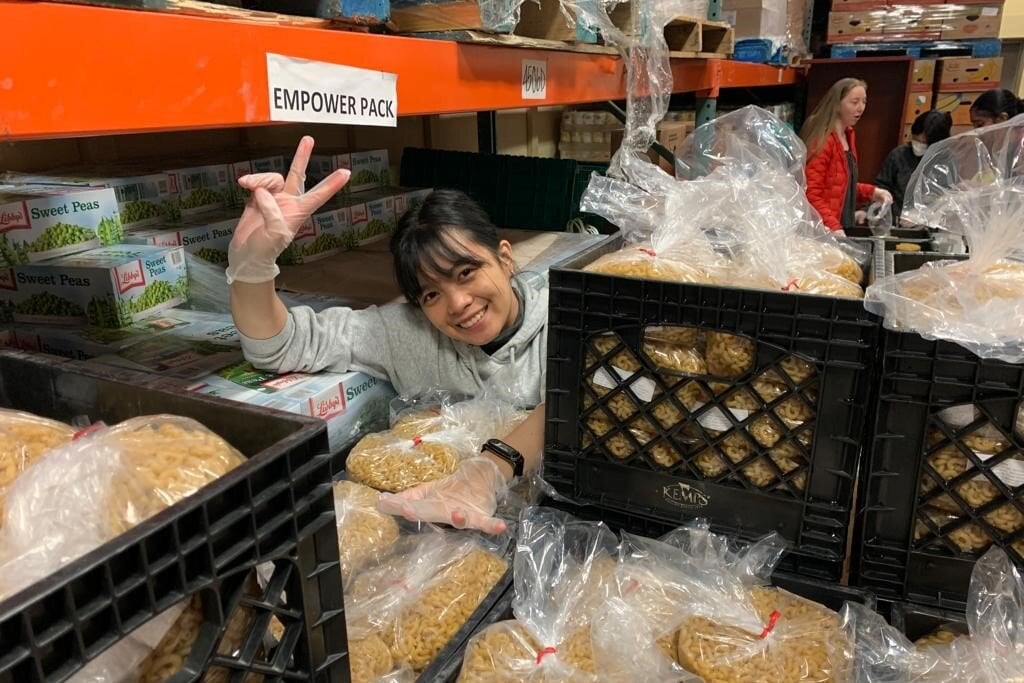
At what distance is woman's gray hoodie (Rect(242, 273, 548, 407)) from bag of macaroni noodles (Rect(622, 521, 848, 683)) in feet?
1.81

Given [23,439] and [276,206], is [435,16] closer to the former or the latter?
[276,206]

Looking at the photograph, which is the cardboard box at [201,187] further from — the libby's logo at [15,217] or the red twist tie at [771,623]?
the red twist tie at [771,623]

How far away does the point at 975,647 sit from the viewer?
76 centimetres

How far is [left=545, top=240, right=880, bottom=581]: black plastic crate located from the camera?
78cm

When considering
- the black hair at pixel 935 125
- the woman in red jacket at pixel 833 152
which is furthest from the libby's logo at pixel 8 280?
the black hair at pixel 935 125

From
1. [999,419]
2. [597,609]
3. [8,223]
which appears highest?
[8,223]

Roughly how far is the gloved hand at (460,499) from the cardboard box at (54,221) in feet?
2.83

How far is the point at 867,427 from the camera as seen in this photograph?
0.84 metres

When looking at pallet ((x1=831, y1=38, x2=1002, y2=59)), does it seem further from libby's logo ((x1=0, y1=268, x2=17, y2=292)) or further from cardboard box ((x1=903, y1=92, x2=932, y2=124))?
libby's logo ((x1=0, y1=268, x2=17, y2=292))

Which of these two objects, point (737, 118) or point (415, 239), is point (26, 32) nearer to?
point (415, 239)

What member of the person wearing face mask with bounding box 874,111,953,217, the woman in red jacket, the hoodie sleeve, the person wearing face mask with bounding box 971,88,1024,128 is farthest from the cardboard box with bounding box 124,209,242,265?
the person wearing face mask with bounding box 971,88,1024,128

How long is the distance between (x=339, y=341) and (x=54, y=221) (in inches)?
22.9

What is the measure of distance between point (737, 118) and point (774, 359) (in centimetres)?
83

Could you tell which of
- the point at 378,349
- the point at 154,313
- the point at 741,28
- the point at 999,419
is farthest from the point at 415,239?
the point at 741,28
